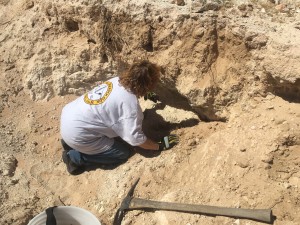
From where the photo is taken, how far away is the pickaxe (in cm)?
307

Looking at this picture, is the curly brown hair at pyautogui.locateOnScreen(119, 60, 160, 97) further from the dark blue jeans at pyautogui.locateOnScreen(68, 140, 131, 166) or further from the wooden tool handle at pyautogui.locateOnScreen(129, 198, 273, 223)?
the wooden tool handle at pyautogui.locateOnScreen(129, 198, 273, 223)

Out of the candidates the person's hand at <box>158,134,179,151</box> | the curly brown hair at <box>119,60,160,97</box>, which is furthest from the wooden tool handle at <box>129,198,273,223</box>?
the curly brown hair at <box>119,60,160,97</box>

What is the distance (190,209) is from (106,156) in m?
1.02

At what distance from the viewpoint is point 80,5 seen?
409cm

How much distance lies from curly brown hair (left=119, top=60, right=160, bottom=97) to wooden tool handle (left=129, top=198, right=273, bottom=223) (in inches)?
37.2

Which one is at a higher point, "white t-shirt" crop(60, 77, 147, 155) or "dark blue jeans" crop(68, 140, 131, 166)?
"white t-shirt" crop(60, 77, 147, 155)

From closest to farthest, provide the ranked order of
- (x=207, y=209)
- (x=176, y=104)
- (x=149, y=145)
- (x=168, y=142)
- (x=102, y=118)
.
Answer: (x=207, y=209) → (x=102, y=118) → (x=149, y=145) → (x=168, y=142) → (x=176, y=104)

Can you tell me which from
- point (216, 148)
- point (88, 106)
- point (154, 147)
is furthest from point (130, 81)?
point (216, 148)

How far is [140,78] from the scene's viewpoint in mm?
3354

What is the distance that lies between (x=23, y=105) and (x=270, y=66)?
107 inches

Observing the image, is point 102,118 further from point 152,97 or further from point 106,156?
point 152,97

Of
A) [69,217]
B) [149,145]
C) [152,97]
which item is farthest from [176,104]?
[69,217]

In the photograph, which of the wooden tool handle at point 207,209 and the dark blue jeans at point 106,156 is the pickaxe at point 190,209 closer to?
the wooden tool handle at point 207,209

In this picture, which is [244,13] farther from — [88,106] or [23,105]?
[23,105]
